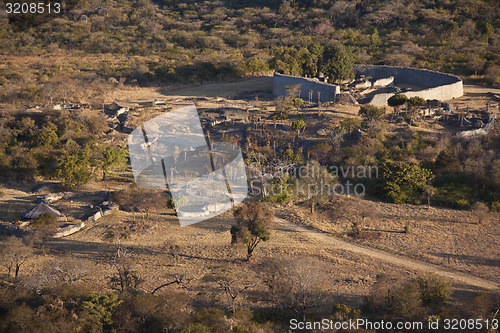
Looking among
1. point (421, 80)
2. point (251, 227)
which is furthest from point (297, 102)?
point (251, 227)

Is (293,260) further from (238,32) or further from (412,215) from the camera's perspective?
(238,32)

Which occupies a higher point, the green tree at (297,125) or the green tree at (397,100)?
the green tree at (397,100)

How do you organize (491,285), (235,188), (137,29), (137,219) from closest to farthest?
(491,285) → (137,219) → (235,188) → (137,29)

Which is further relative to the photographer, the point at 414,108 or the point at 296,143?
the point at 414,108

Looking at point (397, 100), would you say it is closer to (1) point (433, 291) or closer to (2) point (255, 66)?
(2) point (255, 66)

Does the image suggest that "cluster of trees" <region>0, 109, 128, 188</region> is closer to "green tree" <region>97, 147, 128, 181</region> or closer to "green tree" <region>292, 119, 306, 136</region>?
"green tree" <region>97, 147, 128, 181</region>

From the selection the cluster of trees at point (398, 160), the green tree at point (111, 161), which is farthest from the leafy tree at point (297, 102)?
the green tree at point (111, 161)

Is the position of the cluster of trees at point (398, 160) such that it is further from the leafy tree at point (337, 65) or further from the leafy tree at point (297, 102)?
the leafy tree at point (337, 65)

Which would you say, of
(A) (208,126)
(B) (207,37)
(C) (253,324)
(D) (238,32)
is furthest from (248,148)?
(D) (238,32)
